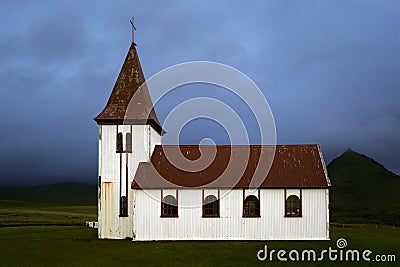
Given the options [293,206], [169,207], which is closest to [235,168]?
[293,206]

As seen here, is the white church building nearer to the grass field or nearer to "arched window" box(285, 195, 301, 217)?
"arched window" box(285, 195, 301, 217)

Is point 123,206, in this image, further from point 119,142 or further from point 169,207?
point 119,142

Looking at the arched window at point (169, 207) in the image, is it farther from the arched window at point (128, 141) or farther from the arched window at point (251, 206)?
the arched window at point (128, 141)

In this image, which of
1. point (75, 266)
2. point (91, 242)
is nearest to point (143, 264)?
point (75, 266)

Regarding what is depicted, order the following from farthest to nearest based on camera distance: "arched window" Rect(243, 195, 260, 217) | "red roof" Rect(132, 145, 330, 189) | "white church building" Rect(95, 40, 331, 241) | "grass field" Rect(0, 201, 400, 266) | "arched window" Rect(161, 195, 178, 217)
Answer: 1. "red roof" Rect(132, 145, 330, 189)
2. "arched window" Rect(161, 195, 178, 217)
3. "arched window" Rect(243, 195, 260, 217)
4. "white church building" Rect(95, 40, 331, 241)
5. "grass field" Rect(0, 201, 400, 266)

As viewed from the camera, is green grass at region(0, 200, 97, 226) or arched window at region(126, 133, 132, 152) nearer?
arched window at region(126, 133, 132, 152)

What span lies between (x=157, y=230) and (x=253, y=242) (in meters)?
7.29

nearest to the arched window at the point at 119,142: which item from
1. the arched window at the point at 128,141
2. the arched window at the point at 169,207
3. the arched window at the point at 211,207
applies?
the arched window at the point at 128,141

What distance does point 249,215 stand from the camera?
1658 inches

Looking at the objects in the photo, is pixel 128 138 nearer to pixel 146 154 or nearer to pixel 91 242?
pixel 146 154

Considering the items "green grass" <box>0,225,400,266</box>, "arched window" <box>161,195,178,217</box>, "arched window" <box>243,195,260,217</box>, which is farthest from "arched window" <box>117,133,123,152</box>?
"arched window" <box>243,195,260,217</box>

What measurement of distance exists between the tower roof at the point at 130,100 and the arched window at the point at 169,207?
6613 millimetres

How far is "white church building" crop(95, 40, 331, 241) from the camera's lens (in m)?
42.1

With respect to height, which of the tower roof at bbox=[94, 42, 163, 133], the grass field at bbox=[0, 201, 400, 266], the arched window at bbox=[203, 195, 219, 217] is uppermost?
the tower roof at bbox=[94, 42, 163, 133]
